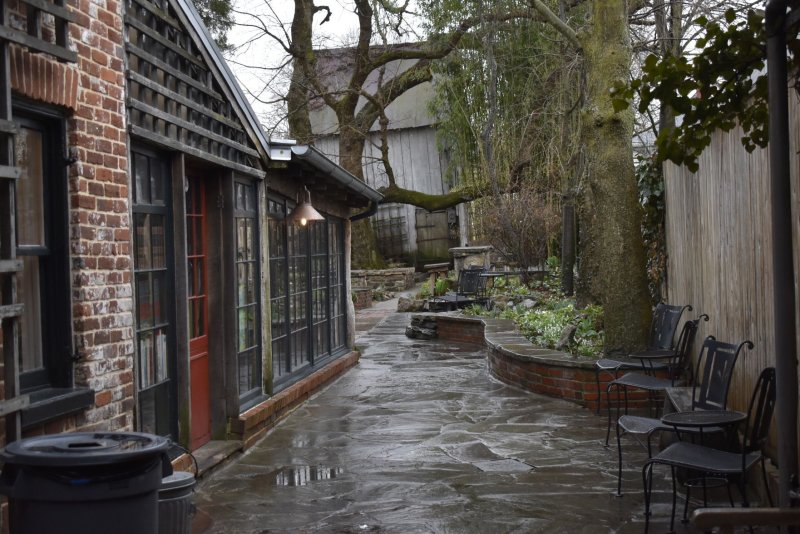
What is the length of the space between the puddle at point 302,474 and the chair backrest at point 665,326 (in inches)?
123

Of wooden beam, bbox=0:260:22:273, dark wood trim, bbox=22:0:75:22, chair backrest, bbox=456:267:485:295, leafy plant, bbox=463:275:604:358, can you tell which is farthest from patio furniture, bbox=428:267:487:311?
wooden beam, bbox=0:260:22:273

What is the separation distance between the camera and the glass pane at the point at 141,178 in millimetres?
5930

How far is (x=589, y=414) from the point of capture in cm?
886

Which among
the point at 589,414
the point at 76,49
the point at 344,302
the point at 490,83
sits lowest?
the point at 589,414

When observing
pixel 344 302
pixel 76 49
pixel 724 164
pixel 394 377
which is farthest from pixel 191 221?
pixel 344 302

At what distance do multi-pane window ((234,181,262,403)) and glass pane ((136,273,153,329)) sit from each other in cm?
177

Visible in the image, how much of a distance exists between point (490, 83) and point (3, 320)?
16.1 metres

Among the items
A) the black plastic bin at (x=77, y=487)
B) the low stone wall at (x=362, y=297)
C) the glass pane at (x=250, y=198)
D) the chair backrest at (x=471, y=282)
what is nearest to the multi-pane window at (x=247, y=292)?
the glass pane at (x=250, y=198)

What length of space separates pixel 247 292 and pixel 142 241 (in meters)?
2.40

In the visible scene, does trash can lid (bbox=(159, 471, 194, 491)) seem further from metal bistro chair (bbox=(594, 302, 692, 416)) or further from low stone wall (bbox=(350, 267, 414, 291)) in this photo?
low stone wall (bbox=(350, 267, 414, 291))

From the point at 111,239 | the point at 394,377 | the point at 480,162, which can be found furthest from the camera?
the point at 480,162

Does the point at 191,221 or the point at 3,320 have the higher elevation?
the point at 191,221

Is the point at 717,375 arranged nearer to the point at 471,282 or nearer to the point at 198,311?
the point at 198,311

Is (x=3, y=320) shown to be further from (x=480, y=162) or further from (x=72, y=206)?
(x=480, y=162)
